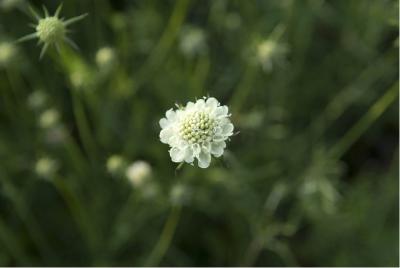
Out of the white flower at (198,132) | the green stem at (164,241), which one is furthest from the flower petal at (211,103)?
the green stem at (164,241)

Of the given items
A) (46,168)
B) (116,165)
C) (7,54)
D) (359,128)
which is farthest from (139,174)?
(359,128)

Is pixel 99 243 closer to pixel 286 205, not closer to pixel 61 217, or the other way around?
pixel 61 217

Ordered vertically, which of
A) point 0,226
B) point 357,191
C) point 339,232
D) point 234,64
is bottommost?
point 0,226

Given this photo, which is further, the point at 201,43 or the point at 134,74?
the point at 134,74

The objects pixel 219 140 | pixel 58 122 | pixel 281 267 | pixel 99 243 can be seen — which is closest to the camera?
pixel 219 140

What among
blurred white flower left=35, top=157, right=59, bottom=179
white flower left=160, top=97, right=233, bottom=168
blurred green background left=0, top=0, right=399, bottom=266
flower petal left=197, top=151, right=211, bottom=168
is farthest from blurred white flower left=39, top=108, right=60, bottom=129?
flower petal left=197, top=151, right=211, bottom=168

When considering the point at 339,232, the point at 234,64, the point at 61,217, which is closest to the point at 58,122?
the point at 61,217

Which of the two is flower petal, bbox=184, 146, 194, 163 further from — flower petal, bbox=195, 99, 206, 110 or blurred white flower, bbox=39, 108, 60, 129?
blurred white flower, bbox=39, 108, 60, 129
